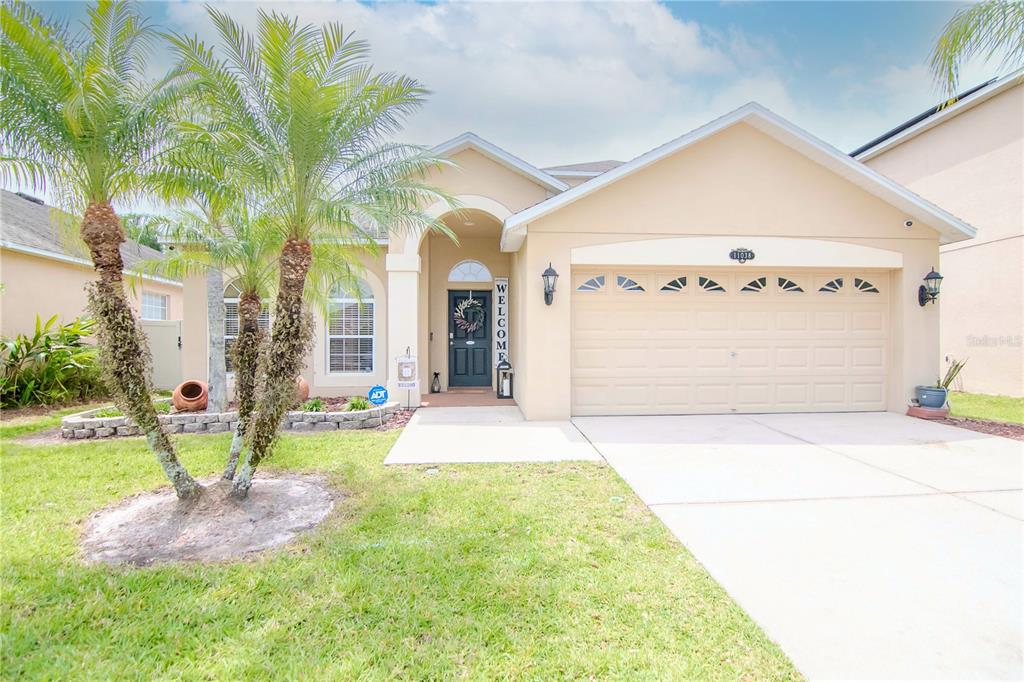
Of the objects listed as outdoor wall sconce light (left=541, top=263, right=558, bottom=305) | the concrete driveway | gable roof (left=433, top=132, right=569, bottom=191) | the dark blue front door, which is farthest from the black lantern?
gable roof (left=433, top=132, right=569, bottom=191)

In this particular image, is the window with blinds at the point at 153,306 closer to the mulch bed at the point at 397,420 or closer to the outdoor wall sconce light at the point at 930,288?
the mulch bed at the point at 397,420

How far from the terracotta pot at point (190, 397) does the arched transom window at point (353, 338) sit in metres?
2.83

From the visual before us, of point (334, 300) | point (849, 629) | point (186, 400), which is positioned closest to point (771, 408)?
point (849, 629)

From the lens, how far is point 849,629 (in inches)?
113

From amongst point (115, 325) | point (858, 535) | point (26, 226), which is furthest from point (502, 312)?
point (26, 226)

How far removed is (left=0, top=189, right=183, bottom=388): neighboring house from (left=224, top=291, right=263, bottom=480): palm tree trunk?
25.9 feet

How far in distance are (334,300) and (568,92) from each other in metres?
7.61

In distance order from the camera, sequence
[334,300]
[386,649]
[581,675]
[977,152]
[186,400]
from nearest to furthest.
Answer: [581,675] → [386,649] → [186,400] → [334,300] → [977,152]

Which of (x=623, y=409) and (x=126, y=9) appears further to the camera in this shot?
(x=623, y=409)

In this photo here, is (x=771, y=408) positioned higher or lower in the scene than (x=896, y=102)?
lower

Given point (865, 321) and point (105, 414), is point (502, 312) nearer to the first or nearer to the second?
point (865, 321)

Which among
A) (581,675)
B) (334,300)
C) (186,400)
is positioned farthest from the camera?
(334,300)

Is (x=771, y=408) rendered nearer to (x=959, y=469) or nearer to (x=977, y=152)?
(x=959, y=469)

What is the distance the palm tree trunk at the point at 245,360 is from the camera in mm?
4891
